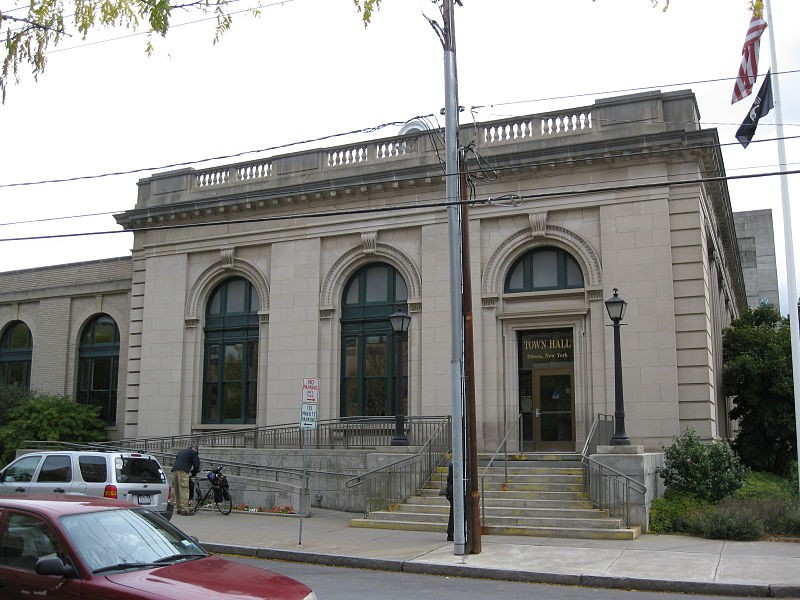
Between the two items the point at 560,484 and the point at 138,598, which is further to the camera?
the point at 560,484

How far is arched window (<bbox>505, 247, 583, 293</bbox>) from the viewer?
22.8 m

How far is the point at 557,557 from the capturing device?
13.8 meters

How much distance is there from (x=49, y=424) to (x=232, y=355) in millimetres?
6928

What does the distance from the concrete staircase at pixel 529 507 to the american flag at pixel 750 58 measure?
962cm

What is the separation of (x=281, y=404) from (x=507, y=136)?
34.3 ft

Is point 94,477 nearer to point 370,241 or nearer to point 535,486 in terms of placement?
point 535,486

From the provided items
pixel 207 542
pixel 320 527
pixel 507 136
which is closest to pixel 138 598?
pixel 207 542

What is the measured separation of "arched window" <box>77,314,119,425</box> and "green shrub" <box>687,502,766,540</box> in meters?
21.6

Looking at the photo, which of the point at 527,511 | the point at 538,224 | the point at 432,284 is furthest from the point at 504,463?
the point at 538,224

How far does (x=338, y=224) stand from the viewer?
83.9 feet

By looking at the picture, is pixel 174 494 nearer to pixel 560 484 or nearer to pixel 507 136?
pixel 560 484

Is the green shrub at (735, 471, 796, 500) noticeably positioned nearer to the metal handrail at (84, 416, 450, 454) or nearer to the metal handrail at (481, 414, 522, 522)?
the metal handrail at (481, 414, 522, 522)

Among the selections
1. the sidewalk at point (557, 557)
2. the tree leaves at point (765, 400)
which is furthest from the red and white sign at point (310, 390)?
the tree leaves at point (765, 400)

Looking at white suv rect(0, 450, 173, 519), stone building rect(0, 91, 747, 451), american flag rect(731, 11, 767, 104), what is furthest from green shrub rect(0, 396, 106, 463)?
american flag rect(731, 11, 767, 104)
